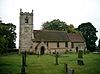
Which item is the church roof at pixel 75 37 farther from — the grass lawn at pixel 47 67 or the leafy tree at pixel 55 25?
the grass lawn at pixel 47 67

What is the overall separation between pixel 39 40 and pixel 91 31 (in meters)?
17.0

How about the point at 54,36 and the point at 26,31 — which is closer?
the point at 26,31

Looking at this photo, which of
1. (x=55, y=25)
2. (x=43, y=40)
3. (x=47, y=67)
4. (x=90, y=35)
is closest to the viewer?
(x=47, y=67)

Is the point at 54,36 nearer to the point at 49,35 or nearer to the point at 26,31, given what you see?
the point at 49,35

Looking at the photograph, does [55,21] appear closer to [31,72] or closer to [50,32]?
[50,32]

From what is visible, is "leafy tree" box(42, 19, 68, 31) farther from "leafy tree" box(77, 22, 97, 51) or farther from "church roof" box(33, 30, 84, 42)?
"church roof" box(33, 30, 84, 42)

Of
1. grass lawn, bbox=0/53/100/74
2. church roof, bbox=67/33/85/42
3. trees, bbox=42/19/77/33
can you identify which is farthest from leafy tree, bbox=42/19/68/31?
grass lawn, bbox=0/53/100/74

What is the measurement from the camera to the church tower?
47159 millimetres

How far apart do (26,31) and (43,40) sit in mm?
4304

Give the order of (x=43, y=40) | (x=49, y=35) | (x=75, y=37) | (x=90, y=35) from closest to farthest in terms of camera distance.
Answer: (x=43, y=40) < (x=49, y=35) < (x=75, y=37) < (x=90, y=35)

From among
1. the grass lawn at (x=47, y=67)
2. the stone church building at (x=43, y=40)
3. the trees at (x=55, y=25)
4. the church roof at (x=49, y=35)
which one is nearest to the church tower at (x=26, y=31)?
the stone church building at (x=43, y=40)

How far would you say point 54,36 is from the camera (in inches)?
2066

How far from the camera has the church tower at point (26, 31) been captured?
155ft

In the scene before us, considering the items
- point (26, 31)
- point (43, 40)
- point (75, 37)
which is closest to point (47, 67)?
point (26, 31)
